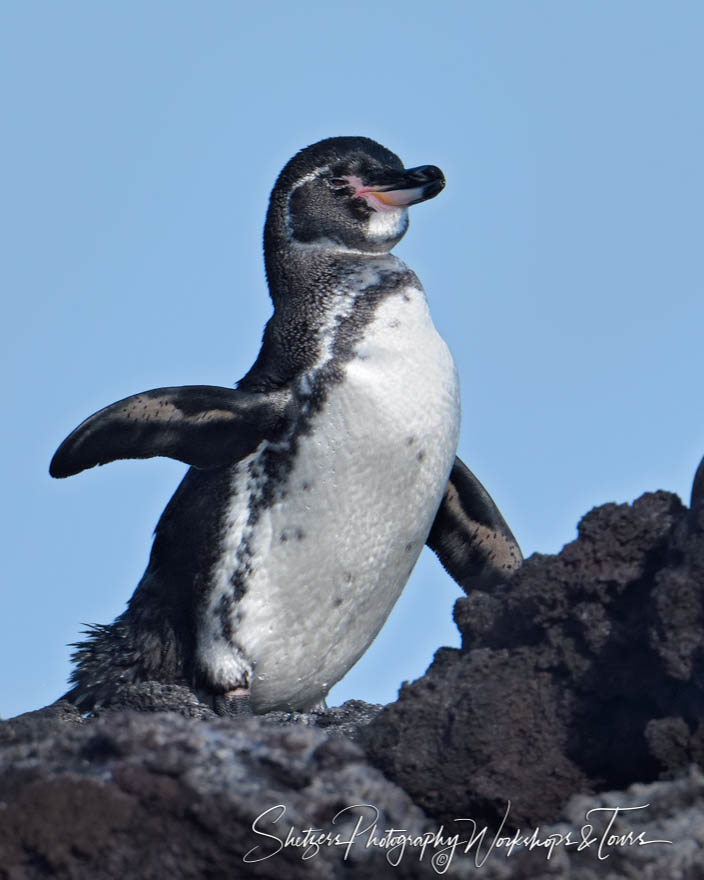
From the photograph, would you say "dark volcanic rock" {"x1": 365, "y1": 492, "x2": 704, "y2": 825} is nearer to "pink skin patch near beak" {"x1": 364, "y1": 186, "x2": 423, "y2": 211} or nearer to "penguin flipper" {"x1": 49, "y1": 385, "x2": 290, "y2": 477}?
"penguin flipper" {"x1": 49, "y1": 385, "x2": 290, "y2": 477}

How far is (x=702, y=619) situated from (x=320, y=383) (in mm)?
2389

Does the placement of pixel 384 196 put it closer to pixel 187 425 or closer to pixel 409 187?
pixel 409 187

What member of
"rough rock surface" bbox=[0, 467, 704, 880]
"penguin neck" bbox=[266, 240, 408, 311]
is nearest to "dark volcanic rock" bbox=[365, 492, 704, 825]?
"rough rock surface" bbox=[0, 467, 704, 880]

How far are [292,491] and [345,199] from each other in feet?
4.77

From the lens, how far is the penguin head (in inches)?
231

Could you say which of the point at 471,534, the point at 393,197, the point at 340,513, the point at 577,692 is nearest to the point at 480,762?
the point at 577,692

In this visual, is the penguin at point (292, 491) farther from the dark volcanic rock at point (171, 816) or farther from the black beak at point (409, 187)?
the dark volcanic rock at point (171, 816)

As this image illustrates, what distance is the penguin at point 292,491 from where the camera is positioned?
5.21 meters

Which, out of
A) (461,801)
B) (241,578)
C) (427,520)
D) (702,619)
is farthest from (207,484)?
(702,619)

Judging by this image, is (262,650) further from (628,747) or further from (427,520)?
(628,747)

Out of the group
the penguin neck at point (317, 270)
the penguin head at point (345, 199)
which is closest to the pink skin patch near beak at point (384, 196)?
the penguin head at point (345, 199)

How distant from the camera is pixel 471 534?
6227 millimetres

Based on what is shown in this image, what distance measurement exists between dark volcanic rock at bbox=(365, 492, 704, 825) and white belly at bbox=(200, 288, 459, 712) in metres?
1.37

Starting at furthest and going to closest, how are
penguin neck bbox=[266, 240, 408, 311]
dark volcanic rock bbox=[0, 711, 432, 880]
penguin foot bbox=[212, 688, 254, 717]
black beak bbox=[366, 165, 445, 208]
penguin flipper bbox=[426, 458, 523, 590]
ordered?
penguin flipper bbox=[426, 458, 523, 590], black beak bbox=[366, 165, 445, 208], penguin neck bbox=[266, 240, 408, 311], penguin foot bbox=[212, 688, 254, 717], dark volcanic rock bbox=[0, 711, 432, 880]
